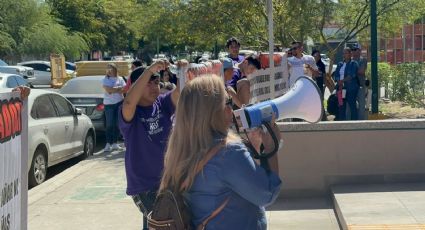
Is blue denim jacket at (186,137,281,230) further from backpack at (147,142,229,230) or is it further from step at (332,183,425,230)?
step at (332,183,425,230)

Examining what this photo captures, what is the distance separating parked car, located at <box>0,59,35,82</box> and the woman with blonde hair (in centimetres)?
2649

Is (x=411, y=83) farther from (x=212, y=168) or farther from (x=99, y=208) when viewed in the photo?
(x=212, y=168)

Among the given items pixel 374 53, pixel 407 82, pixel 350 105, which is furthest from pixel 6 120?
pixel 407 82

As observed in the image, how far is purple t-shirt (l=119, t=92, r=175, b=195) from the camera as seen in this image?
450 cm

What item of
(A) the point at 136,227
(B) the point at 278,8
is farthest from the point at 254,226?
(B) the point at 278,8

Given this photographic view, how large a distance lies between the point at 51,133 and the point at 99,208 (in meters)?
2.84

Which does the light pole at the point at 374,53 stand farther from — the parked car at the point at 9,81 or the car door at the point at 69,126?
the parked car at the point at 9,81

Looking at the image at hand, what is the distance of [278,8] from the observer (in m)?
15.8

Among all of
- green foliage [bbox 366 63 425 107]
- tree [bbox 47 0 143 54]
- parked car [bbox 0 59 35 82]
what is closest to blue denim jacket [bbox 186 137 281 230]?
green foliage [bbox 366 63 425 107]

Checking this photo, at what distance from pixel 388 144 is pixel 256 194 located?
4.99 metres

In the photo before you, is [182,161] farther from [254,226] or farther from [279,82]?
[279,82]

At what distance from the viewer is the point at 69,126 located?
10953 mm

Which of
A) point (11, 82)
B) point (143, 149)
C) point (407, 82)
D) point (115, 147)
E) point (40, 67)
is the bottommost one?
point (115, 147)

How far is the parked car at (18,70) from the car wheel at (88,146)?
56.3ft
